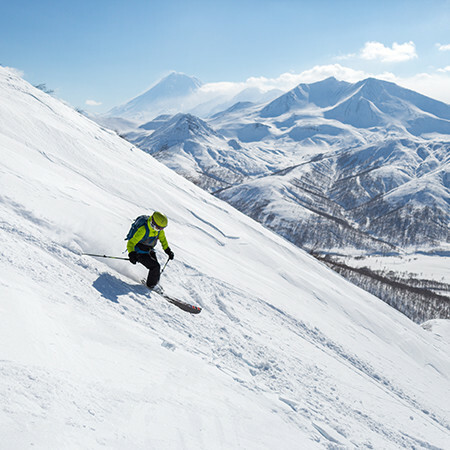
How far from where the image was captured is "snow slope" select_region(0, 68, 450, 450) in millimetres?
4527

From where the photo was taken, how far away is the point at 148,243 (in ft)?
30.9

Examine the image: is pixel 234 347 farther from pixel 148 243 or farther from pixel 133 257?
pixel 148 243

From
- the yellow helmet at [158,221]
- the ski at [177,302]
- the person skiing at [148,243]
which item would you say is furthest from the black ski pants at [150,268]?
the yellow helmet at [158,221]

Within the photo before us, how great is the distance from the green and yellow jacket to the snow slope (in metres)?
0.88

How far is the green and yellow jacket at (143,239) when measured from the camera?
9016 mm

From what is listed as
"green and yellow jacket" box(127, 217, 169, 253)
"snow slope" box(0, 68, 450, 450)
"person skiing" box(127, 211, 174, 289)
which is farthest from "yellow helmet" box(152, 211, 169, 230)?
"snow slope" box(0, 68, 450, 450)

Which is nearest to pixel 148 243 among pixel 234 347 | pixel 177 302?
pixel 177 302

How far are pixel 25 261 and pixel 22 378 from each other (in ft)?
12.4

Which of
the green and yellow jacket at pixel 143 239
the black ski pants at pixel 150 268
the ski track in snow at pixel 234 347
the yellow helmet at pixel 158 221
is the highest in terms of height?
the yellow helmet at pixel 158 221

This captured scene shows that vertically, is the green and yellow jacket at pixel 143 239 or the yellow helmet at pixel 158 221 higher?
the yellow helmet at pixel 158 221

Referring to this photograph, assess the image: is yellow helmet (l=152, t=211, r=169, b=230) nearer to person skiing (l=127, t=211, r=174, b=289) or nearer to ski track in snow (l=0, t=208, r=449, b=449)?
person skiing (l=127, t=211, r=174, b=289)

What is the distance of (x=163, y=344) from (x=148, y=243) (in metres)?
3.36

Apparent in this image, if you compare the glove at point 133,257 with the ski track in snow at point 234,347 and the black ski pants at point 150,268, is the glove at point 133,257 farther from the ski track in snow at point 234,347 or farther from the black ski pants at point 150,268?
the ski track in snow at point 234,347

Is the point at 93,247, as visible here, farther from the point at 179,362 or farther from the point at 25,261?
the point at 179,362
